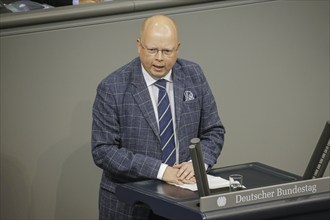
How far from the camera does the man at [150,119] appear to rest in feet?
12.8

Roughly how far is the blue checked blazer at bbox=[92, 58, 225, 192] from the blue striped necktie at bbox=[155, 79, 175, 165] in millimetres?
33

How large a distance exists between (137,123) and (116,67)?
128 centimetres

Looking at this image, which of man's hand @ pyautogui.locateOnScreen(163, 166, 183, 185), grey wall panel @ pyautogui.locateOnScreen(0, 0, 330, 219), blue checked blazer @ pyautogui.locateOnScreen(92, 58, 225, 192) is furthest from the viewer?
grey wall panel @ pyautogui.locateOnScreen(0, 0, 330, 219)

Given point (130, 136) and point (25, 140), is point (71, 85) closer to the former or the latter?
point (25, 140)

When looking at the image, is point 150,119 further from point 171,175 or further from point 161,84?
point 171,175

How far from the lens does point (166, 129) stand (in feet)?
13.2

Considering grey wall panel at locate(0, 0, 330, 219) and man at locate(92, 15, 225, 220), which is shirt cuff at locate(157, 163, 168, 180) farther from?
grey wall panel at locate(0, 0, 330, 219)

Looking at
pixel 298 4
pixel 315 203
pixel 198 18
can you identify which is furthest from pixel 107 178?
pixel 298 4

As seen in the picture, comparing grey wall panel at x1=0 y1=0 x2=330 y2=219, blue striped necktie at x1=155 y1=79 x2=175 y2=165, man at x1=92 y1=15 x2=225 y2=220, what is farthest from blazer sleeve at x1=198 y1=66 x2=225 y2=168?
grey wall panel at x1=0 y1=0 x2=330 y2=219

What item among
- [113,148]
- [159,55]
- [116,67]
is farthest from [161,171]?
[116,67]

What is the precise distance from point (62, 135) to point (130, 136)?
123cm

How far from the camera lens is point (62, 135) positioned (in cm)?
512

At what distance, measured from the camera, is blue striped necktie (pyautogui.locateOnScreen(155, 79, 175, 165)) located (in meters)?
4.01

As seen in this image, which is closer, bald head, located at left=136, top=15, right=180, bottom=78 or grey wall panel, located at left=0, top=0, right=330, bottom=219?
bald head, located at left=136, top=15, right=180, bottom=78
